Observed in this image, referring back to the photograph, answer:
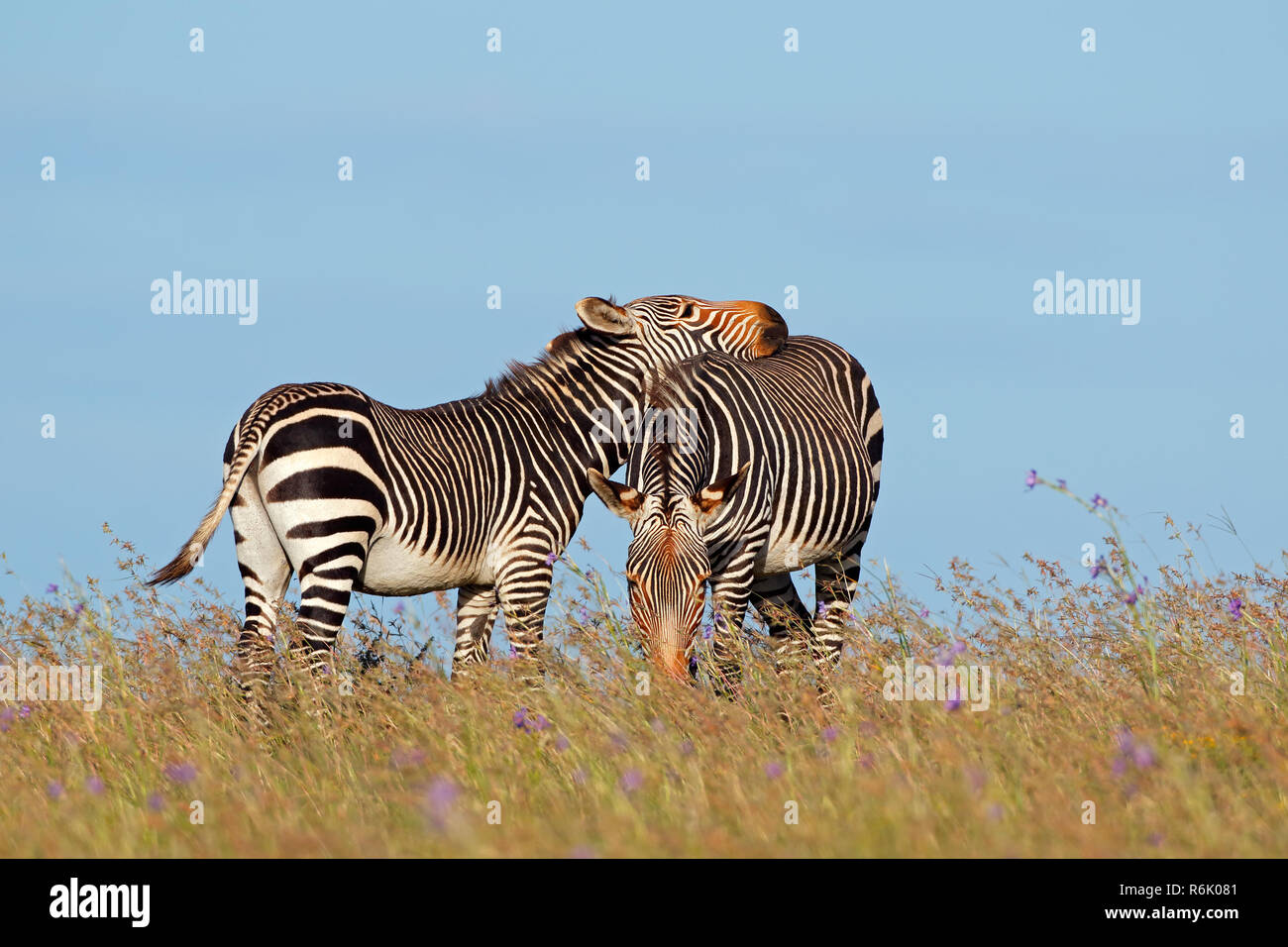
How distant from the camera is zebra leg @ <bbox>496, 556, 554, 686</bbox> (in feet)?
30.9

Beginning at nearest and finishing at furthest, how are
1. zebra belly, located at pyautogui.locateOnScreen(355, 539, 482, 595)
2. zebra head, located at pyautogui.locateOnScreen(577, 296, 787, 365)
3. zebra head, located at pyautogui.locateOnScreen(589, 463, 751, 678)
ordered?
Result: zebra head, located at pyautogui.locateOnScreen(589, 463, 751, 678) < zebra belly, located at pyautogui.locateOnScreen(355, 539, 482, 595) < zebra head, located at pyautogui.locateOnScreen(577, 296, 787, 365)

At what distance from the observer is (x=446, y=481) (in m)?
9.53

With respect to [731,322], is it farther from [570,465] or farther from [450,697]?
[450,697]

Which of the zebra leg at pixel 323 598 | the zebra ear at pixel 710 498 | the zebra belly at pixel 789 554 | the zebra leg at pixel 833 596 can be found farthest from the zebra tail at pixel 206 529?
the zebra leg at pixel 833 596

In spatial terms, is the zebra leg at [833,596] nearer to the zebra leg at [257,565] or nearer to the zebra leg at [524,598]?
the zebra leg at [524,598]

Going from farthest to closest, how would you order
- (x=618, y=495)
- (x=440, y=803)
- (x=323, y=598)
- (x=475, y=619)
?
(x=475, y=619)
(x=323, y=598)
(x=618, y=495)
(x=440, y=803)

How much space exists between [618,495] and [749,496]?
125 centimetres

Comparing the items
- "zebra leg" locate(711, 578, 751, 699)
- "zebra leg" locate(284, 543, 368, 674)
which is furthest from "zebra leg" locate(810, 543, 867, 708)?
"zebra leg" locate(284, 543, 368, 674)

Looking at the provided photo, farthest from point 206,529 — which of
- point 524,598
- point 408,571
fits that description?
point 524,598

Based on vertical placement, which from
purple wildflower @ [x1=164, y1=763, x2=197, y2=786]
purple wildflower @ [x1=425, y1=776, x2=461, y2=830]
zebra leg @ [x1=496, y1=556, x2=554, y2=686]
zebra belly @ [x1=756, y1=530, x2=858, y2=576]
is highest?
zebra belly @ [x1=756, y1=530, x2=858, y2=576]

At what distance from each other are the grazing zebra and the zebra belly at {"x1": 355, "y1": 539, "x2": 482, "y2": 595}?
1cm

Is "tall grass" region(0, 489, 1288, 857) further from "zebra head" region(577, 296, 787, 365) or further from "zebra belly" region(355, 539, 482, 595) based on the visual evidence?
"zebra head" region(577, 296, 787, 365)

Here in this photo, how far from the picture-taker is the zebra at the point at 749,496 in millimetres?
7973

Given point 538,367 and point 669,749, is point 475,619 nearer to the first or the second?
point 538,367
